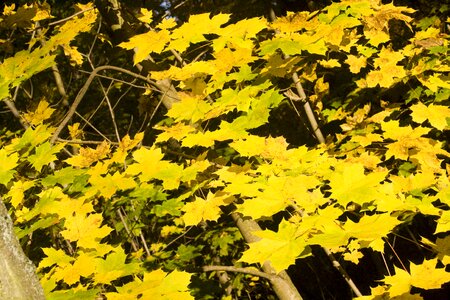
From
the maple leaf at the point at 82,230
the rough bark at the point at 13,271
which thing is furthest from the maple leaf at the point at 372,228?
the maple leaf at the point at 82,230

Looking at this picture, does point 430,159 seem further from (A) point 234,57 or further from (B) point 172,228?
(B) point 172,228

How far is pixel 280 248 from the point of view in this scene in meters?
1.64

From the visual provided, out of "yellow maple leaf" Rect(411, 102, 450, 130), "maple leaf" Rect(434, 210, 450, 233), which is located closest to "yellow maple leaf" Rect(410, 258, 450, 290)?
"maple leaf" Rect(434, 210, 450, 233)

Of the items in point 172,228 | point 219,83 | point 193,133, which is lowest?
point 172,228

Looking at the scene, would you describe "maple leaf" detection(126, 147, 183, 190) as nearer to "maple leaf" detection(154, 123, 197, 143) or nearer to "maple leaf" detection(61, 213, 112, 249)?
"maple leaf" detection(154, 123, 197, 143)

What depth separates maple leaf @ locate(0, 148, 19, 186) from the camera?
2111 mm

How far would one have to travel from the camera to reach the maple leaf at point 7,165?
211cm

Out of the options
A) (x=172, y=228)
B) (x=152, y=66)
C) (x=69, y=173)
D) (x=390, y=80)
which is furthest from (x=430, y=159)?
(x=172, y=228)

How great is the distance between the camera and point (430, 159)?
8.11ft

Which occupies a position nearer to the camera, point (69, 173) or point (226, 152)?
point (69, 173)

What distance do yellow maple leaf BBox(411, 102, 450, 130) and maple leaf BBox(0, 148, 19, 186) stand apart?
2445mm

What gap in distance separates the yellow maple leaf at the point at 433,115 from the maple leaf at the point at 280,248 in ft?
5.09

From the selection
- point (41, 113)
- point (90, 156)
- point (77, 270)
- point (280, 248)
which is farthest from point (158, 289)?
point (41, 113)

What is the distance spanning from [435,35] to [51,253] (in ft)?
10.7
